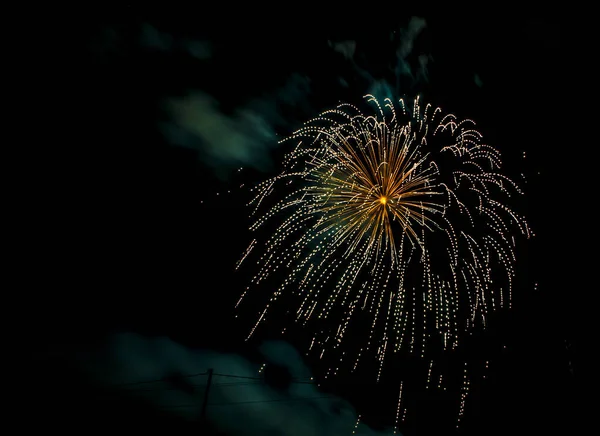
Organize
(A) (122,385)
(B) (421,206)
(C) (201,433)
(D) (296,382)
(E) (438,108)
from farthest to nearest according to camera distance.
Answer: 1. (C) (201,433)
2. (A) (122,385)
3. (D) (296,382)
4. (E) (438,108)
5. (B) (421,206)

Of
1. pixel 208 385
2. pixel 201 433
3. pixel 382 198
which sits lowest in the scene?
pixel 201 433

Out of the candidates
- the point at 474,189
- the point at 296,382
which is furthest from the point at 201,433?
the point at 474,189

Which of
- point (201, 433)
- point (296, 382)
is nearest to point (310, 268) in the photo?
point (296, 382)

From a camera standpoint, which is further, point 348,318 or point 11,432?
point 11,432

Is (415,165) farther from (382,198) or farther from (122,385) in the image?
(122,385)

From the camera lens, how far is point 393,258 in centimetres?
915

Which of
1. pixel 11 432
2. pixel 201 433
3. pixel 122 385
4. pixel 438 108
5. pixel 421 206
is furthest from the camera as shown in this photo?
pixel 11 432

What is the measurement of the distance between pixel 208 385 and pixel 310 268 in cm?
742

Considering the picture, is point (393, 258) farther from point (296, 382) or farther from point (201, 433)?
point (201, 433)

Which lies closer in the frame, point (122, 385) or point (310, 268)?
point (310, 268)

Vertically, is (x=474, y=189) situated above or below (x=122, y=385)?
above

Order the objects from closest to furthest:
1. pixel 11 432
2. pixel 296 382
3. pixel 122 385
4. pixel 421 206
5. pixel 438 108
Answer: pixel 421 206 → pixel 438 108 → pixel 296 382 → pixel 122 385 → pixel 11 432

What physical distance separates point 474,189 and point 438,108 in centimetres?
178

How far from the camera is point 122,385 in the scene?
1249 centimetres
